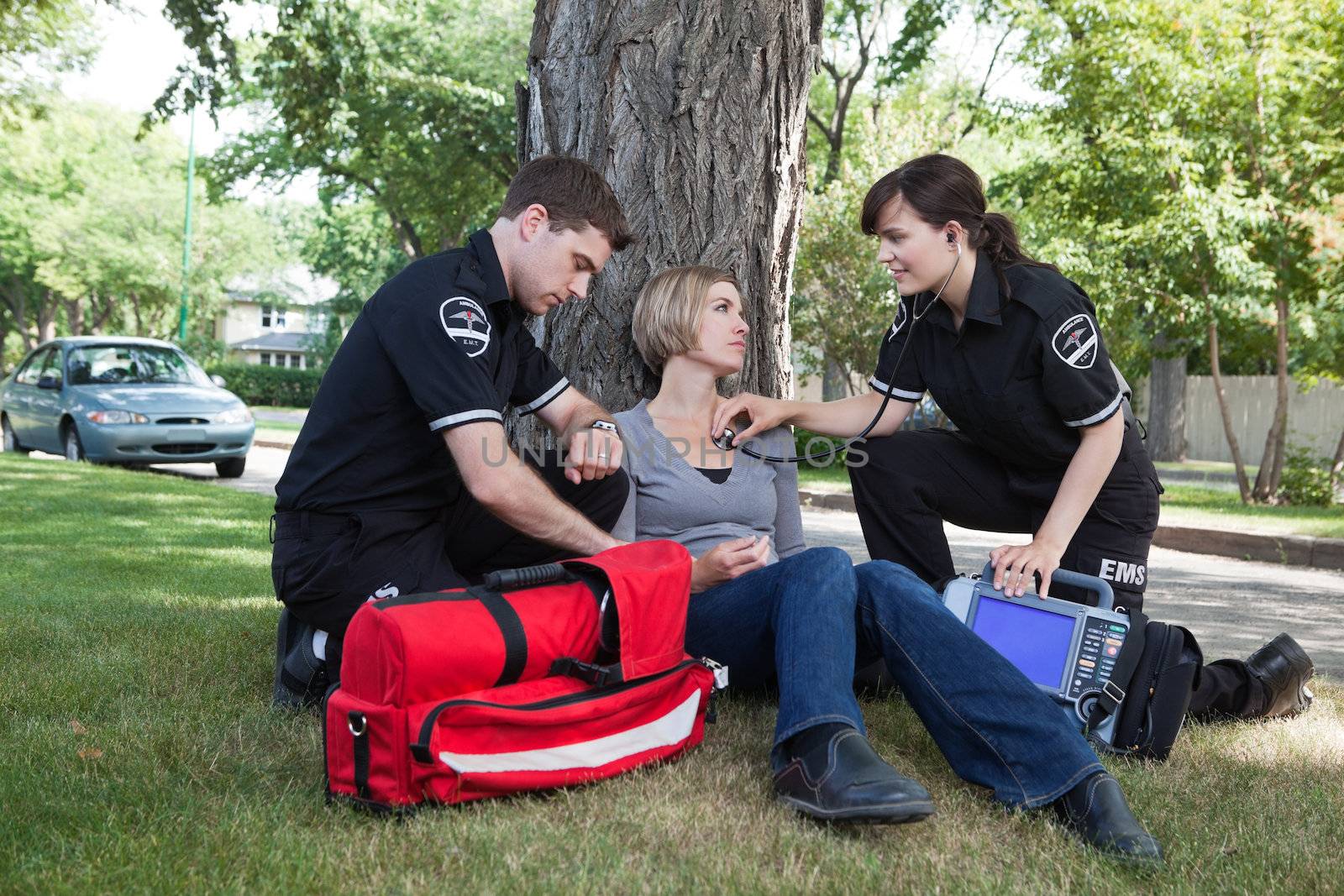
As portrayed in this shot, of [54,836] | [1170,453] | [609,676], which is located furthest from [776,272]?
[1170,453]

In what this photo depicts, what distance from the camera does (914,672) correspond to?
111 inches

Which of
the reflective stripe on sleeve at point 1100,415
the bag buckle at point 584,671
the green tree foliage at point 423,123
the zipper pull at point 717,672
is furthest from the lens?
the green tree foliage at point 423,123

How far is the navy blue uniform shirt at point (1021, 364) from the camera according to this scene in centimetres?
354

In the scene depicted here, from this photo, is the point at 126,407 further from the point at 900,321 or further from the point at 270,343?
the point at 270,343

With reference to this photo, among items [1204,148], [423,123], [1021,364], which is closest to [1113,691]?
[1021,364]

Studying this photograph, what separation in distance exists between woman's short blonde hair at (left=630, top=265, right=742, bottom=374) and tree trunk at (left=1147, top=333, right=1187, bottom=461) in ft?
69.0

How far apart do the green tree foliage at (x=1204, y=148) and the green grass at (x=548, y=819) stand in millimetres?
8796

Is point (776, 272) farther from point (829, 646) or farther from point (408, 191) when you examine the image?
point (408, 191)

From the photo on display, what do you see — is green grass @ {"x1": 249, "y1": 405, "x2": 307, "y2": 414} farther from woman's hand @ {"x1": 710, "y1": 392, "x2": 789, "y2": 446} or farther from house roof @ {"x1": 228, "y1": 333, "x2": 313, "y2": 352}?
house roof @ {"x1": 228, "y1": 333, "x2": 313, "y2": 352}

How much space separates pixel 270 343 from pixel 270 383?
43.1 m

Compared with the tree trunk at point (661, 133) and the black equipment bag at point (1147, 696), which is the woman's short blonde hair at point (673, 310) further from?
the black equipment bag at point (1147, 696)

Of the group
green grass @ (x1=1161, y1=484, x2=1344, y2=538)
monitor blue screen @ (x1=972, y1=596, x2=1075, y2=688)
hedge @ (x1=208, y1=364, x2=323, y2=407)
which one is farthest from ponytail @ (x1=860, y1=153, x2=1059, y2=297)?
hedge @ (x1=208, y1=364, x2=323, y2=407)

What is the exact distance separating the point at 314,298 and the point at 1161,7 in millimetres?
50243

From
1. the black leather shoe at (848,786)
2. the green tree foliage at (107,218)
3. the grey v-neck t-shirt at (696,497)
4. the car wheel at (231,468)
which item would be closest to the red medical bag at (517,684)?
the black leather shoe at (848,786)
